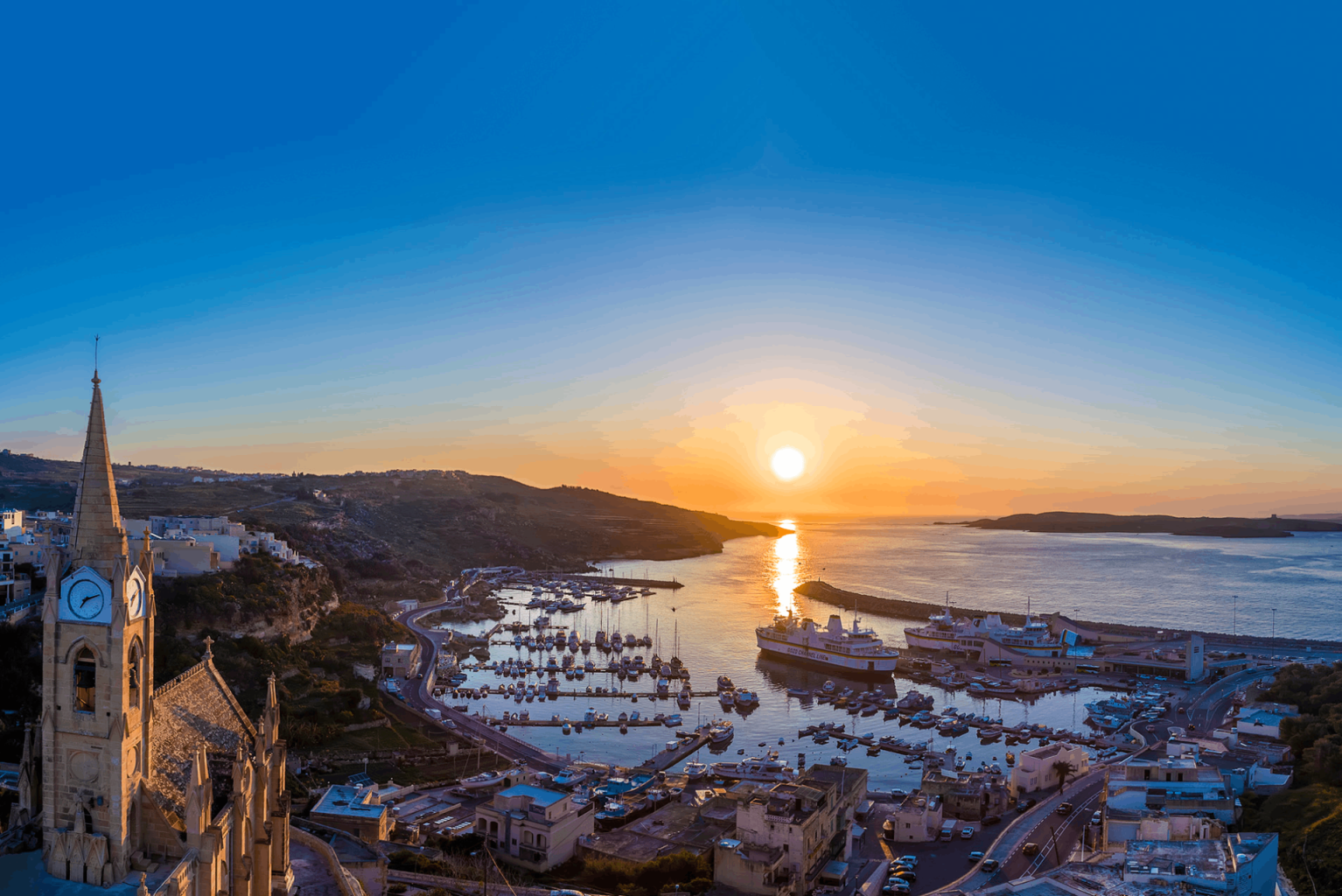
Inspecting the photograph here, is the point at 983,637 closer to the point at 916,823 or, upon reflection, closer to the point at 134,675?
the point at 916,823

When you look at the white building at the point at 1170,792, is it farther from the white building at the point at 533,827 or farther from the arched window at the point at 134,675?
the arched window at the point at 134,675

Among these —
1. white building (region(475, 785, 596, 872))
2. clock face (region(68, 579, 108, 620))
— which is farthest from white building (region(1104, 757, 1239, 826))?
clock face (region(68, 579, 108, 620))

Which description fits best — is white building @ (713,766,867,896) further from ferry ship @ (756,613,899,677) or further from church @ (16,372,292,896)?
ferry ship @ (756,613,899,677)

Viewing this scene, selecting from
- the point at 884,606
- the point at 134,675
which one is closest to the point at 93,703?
the point at 134,675

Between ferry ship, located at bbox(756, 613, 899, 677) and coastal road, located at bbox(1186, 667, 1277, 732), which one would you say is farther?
ferry ship, located at bbox(756, 613, 899, 677)

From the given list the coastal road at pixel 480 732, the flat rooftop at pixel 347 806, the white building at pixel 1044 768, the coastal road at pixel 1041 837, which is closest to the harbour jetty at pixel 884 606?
the white building at pixel 1044 768

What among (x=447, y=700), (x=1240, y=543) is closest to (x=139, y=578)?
(x=447, y=700)

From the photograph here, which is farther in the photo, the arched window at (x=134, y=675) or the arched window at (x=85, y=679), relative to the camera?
the arched window at (x=134, y=675)

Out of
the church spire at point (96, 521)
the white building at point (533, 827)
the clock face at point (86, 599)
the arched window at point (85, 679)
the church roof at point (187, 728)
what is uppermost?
the church spire at point (96, 521)
